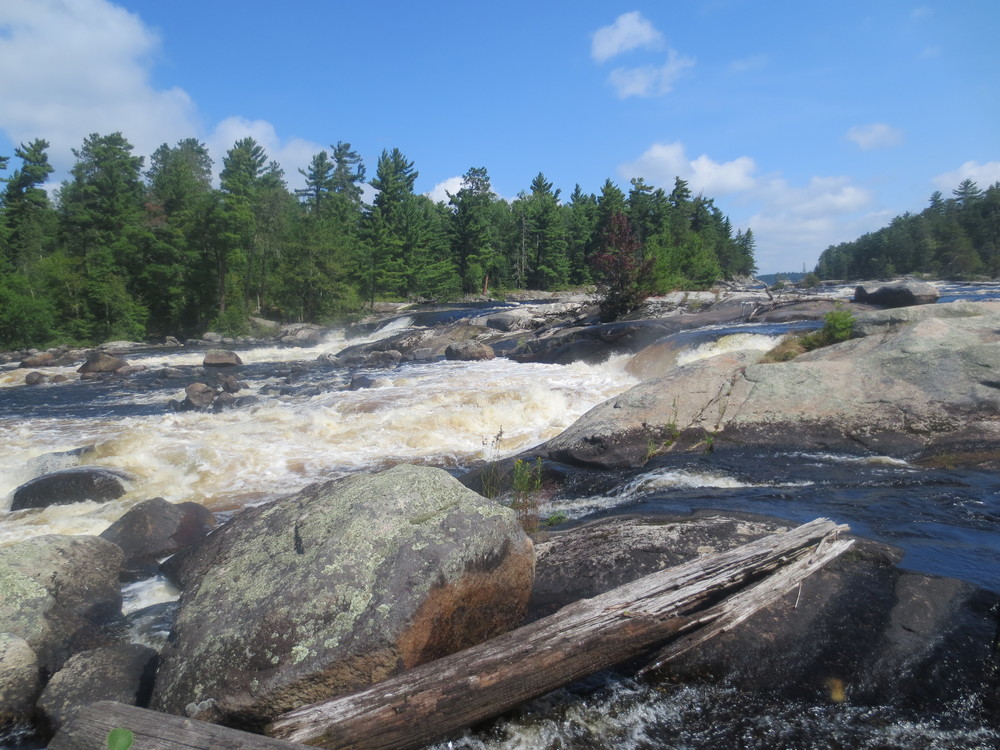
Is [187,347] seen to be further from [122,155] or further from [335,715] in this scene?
[335,715]

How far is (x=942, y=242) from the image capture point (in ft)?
250

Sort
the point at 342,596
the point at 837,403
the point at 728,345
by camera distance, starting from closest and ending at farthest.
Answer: the point at 342,596, the point at 837,403, the point at 728,345

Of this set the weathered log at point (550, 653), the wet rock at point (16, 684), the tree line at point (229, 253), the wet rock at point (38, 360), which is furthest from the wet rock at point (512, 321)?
the wet rock at point (16, 684)

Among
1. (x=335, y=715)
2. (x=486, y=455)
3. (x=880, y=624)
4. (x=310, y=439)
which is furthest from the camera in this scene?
(x=310, y=439)

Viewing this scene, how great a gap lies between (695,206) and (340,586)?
285 feet

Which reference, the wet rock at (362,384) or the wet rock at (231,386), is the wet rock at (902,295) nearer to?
the wet rock at (362,384)

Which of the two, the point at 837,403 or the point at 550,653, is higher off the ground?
the point at 837,403

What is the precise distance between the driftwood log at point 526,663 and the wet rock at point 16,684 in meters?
1.41

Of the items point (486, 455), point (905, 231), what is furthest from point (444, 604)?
point (905, 231)

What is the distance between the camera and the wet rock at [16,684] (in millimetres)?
3527

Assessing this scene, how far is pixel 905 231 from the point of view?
8688 centimetres

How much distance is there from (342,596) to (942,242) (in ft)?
309

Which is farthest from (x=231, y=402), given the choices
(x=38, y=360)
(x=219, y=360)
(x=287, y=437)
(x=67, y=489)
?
(x=38, y=360)

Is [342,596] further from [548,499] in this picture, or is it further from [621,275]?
[621,275]
